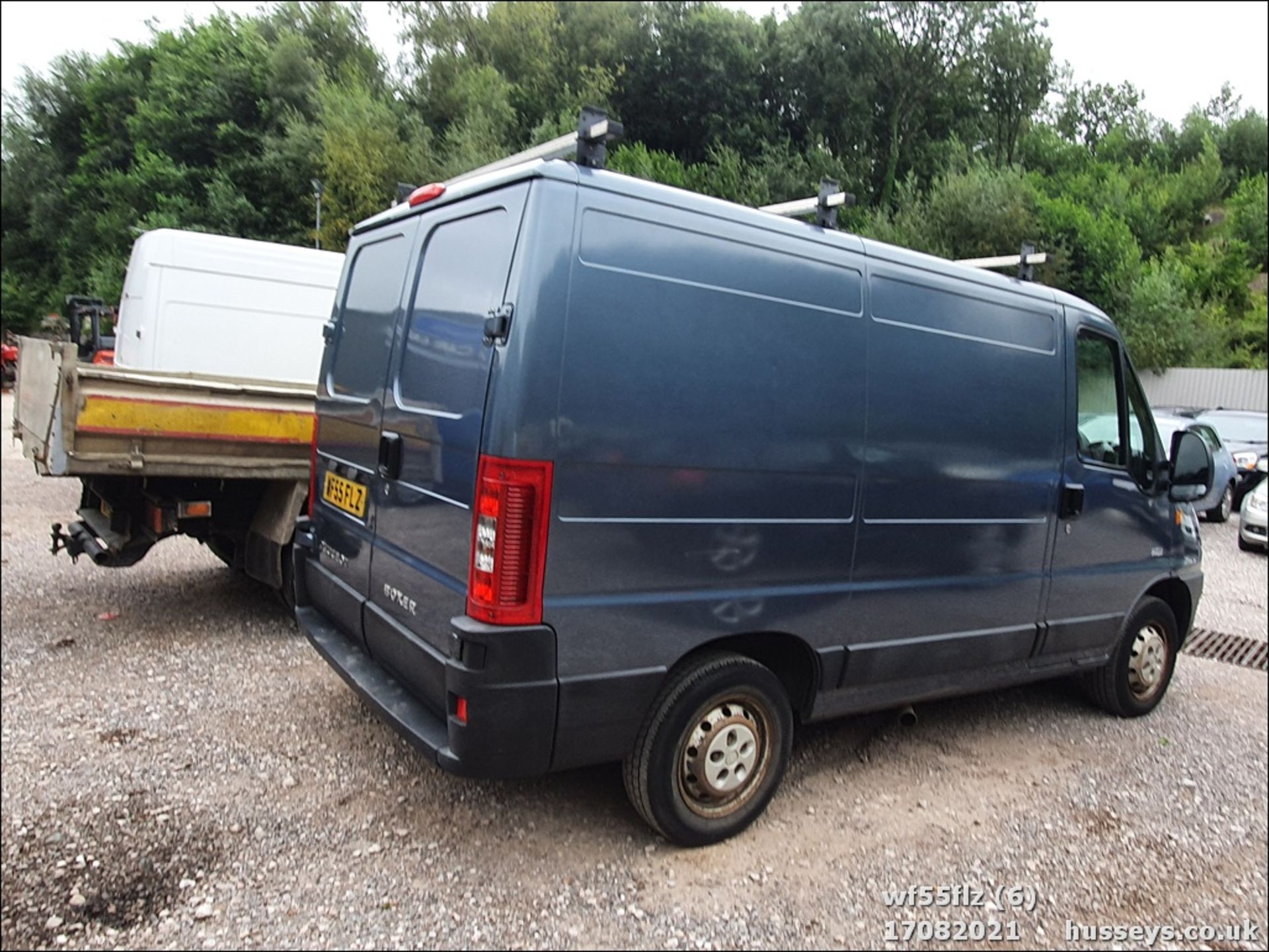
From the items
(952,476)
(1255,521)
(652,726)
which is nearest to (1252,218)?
(1255,521)

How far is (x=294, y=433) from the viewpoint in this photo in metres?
5.31

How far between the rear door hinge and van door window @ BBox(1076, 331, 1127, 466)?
3011 mm

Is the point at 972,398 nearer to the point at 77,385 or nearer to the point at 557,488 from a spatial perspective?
the point at 557,488

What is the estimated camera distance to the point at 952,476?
372 cm

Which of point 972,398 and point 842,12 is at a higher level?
point 842,12

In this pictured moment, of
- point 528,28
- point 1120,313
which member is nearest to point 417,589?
point 528,28

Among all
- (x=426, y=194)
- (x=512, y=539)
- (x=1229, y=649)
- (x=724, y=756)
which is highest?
(x=426, y=194)

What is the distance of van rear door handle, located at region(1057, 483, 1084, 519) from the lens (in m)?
4.20

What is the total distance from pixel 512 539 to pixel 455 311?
0.87 meters

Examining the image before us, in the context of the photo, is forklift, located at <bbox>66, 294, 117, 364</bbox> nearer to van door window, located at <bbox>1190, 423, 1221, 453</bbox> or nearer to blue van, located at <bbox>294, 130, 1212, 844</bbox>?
blue van, located at <bbox>294, 130, 1212, 844</bbox>

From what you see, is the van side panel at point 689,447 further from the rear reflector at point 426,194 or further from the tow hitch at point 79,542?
the tow hitch at point 79,542

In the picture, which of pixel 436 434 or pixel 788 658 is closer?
pixel 436 434

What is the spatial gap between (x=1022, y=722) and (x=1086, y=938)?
1.90 m

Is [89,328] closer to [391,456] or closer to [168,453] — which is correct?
[168,453]
